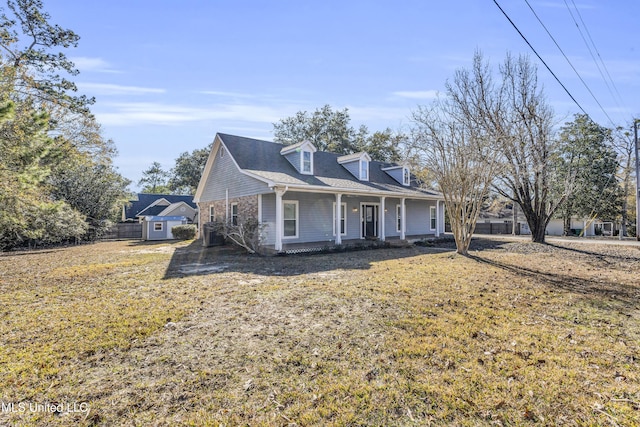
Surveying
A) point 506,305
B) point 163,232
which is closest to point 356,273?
point 506,305

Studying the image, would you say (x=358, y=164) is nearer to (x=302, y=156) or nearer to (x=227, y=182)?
(x=302, y=156)

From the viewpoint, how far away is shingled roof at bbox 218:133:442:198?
44.2 feet

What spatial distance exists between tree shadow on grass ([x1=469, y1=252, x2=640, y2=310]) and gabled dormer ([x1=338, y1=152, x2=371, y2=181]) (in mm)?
9652

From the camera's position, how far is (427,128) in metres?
12.5

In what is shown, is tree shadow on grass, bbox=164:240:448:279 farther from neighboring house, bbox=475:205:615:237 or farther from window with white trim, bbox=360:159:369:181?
neighboring house, bbox=475:205:615:237

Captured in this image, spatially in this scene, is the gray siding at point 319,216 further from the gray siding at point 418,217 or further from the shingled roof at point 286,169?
the shingled roof at point 286,169

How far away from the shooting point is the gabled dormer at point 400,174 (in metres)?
19.7

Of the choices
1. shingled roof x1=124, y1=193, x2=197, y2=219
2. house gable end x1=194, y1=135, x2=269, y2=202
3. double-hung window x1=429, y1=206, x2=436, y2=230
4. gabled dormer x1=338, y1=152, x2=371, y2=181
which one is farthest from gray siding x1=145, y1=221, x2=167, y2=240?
double-hung window x1=429, y1=206, x2=436, y2=230

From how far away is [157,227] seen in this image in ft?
70.2

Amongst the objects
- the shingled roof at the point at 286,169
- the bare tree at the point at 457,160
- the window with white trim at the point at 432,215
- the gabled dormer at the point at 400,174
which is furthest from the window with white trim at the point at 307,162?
the window with white trim at the point at 432,215

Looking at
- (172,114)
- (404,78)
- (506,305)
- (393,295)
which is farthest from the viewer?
(172,114)

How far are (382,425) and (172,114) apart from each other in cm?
1568

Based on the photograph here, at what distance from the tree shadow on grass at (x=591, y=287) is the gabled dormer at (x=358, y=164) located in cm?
965

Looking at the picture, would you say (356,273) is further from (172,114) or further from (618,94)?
(618,94)
